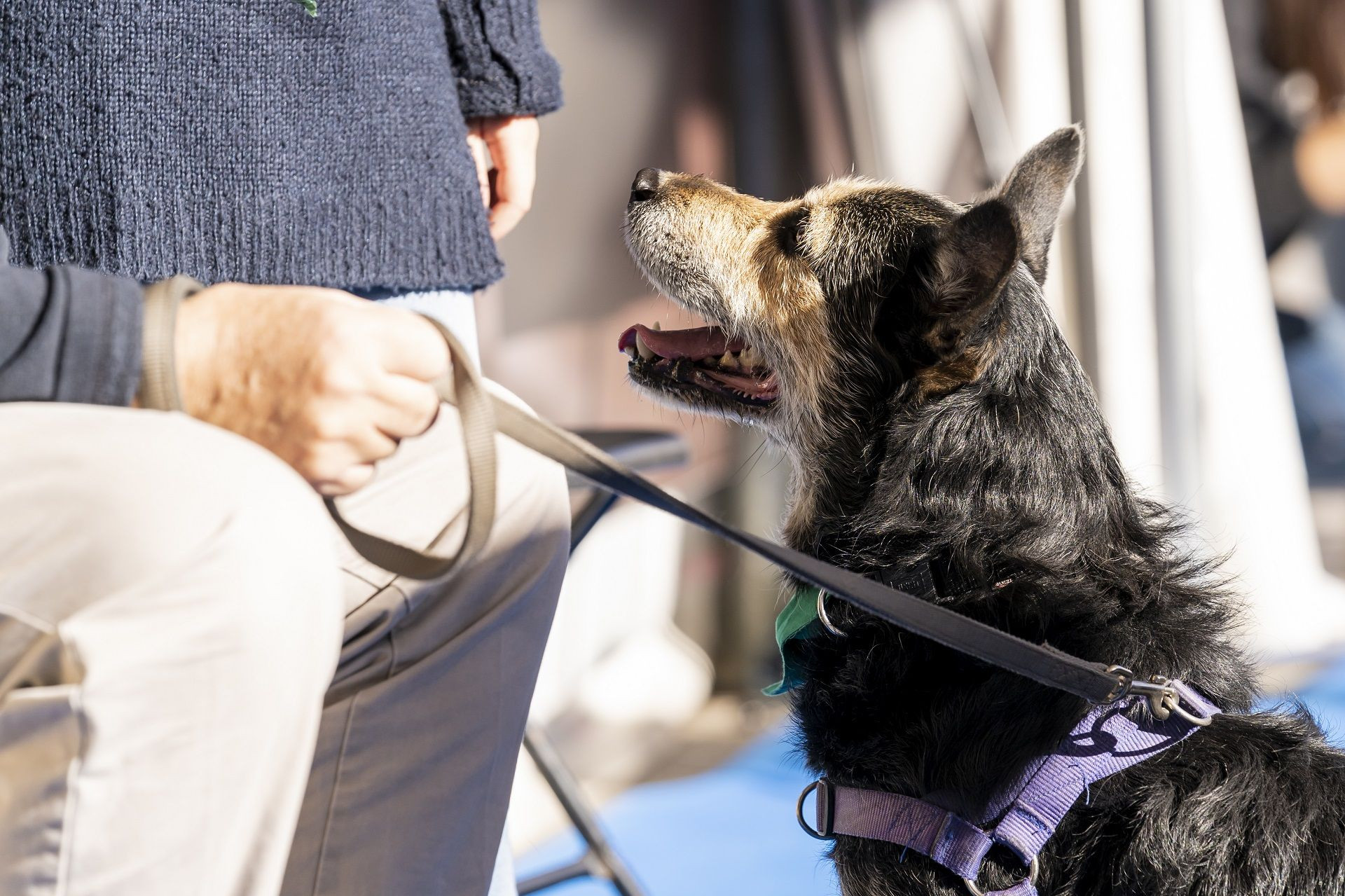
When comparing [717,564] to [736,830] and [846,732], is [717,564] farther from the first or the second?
[846,732]

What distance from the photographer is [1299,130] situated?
473 cm

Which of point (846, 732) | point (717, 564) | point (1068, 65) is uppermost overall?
point (1068, 65)

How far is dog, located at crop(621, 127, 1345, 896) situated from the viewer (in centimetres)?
107

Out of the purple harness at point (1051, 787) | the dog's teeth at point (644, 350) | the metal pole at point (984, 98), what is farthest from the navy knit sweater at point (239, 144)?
the metal pole at point (984, 98)

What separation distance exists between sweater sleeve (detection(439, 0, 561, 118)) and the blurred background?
1192 mm

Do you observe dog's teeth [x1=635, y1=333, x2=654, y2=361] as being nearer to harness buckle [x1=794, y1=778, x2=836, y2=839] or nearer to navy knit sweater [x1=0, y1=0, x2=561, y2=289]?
navy knit sweater [x1=0, y1=0, x2=561, y2=289]

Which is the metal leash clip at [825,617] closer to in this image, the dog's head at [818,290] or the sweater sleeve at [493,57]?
the dog's head at [818,290]

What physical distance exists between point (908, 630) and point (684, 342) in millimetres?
775

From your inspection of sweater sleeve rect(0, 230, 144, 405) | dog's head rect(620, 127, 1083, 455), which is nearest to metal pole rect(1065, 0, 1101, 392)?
dog's head rect(620, 127, 1083, 455)

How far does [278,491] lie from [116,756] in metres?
0.19

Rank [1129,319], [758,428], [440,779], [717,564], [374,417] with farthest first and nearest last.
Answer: [717,564] → [1129,319] → [758,428] → [440,779] → [374,417]

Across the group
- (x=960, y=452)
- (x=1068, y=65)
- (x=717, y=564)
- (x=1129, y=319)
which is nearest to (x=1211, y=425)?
(x=1129, y=319)

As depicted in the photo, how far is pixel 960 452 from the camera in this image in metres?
1.22

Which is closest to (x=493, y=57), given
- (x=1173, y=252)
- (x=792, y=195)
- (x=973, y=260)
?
(x=973, y=260)
